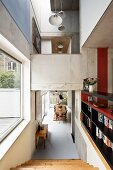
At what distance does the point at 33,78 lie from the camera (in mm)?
5461

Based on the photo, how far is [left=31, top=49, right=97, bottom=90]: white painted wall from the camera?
17.6ft

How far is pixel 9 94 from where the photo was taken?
440 cm

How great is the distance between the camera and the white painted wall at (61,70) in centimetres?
537

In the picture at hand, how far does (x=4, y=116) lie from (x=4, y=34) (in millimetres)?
1953

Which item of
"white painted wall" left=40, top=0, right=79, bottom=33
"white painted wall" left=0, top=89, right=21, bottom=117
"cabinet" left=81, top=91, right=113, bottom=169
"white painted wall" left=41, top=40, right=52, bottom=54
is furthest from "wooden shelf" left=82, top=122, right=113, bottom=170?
"white painted wall" left=41, top=40, right=52, bottom=54

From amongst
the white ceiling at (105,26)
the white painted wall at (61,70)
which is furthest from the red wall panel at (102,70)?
the white ceiling at (105,26)

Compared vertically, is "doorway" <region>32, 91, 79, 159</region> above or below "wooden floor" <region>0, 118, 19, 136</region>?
below

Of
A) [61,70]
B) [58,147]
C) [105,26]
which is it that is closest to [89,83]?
[61,70]

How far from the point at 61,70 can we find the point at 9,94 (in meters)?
1.73

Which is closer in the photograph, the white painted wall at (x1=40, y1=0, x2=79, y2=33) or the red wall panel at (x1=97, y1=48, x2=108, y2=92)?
the red wall panel at (x1=97, y1=48, x2=108, y2=92)

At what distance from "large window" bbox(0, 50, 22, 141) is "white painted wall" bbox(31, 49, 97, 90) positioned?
20.1 inches

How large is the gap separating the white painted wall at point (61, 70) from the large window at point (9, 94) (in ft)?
1.67

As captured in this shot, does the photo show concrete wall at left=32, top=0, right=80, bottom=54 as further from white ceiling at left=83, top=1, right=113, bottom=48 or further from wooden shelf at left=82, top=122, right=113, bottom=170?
wooden shelf at left=82, top=122, right=113, bottom=170

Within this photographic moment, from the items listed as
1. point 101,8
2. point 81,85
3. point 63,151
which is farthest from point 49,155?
point 101,8
